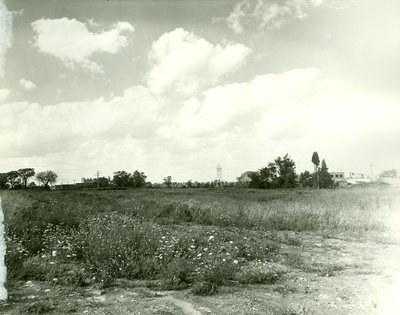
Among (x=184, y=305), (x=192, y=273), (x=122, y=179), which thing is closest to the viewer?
(x=184, y=305)

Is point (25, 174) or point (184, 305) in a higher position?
point (25, 174)

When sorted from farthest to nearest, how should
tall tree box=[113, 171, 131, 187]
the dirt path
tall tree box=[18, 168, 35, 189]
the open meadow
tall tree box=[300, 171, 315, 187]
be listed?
tall tree box=[113, 171, 131, 187] → tall tree box=[300, 171, 315, 187] → tall tree box=[18, 168, 35, 189] → the open meadow → the dirt path

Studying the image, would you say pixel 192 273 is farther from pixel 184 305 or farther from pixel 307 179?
pixel 307 179

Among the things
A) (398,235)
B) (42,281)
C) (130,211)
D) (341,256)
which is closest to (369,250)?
(341,256)

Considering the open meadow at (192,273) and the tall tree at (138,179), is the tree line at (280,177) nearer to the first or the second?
the tall tree at (138,179)

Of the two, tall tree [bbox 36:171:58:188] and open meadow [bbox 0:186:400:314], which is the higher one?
tall tree [bbox 36:171:58:188]

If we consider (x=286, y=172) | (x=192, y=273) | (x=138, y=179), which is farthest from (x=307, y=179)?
(x=192, y=273)

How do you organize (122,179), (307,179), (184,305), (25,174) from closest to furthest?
(184,305)
(25,174)
(307,179)
(122,179)

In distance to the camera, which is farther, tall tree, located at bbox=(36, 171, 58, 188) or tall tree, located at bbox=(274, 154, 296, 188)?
tall tree, located at bbox=(36, 171, 58, 188)

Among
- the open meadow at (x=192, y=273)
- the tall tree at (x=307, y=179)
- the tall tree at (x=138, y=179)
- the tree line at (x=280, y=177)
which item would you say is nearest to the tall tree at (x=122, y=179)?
the tall tree at (x=138, y=179)

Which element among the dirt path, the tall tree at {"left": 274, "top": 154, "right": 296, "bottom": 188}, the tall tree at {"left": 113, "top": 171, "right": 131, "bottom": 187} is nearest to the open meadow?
the dirt path

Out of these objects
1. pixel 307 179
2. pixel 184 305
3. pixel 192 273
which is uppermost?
pixel 307 179

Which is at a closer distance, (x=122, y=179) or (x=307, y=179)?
(x=307, y=179)

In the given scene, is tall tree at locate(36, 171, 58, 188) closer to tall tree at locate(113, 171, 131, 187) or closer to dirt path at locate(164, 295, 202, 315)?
tall tree at locate(113, 171, 131, 187)
